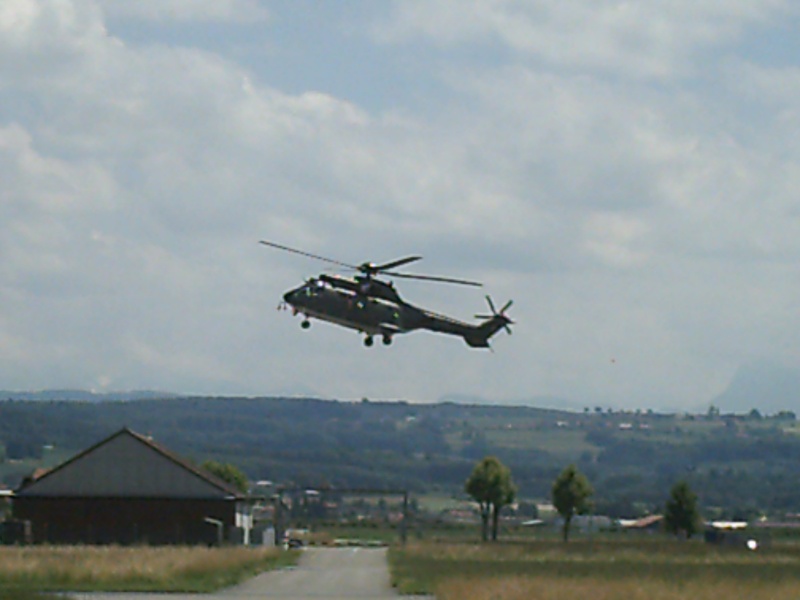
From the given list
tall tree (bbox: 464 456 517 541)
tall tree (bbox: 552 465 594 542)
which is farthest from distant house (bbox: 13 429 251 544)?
tall tree (bbox: 552 465 594 542)

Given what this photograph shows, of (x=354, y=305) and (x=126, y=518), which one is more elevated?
(x=354, y=305)

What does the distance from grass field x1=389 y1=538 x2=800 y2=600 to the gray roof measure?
11.4 m

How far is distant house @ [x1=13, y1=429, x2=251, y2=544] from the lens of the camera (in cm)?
8600

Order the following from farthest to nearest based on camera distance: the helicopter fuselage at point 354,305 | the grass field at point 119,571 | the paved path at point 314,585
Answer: the helicopter fuselage at point 354,305
the grass field at point 119,571
the paved path at point 314,585

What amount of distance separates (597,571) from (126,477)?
34.2m

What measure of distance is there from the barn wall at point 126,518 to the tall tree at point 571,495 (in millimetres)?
35620

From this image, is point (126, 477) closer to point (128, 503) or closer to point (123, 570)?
point (128, 503)

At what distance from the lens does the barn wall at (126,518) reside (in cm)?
8594

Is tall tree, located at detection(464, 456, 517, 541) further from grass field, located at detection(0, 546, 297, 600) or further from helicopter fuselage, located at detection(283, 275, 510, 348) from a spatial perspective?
helicopter fuselage, located at detection(283, 275, 510, 348)

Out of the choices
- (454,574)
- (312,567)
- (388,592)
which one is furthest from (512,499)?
(388,592)

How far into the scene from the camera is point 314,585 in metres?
53.8

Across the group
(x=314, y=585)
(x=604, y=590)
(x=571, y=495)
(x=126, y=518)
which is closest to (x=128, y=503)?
(x=126, y=518)

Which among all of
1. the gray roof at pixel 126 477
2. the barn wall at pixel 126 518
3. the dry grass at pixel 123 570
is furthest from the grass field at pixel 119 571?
the gray roof at pixel 126 477

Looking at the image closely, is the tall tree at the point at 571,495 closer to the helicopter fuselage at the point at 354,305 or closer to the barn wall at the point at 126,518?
the barn wall at the point at 126,518
